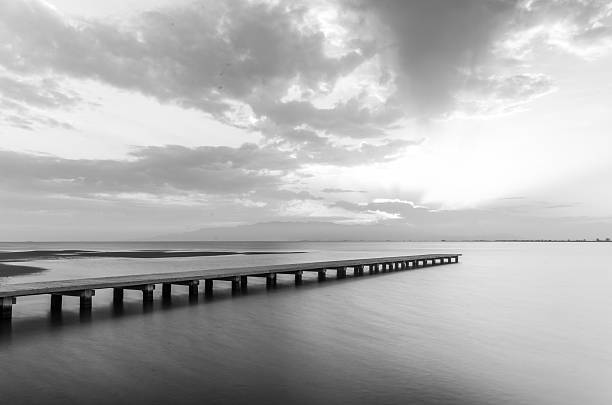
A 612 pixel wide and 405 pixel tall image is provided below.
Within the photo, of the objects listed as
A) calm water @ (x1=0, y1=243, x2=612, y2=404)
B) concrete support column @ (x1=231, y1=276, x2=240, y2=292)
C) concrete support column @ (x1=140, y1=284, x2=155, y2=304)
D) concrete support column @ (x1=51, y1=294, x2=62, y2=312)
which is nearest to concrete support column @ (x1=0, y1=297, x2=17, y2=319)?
calm water @ (x1=0, y1=243, x2=612, y2=404)

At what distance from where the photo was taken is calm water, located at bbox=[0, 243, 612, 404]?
10.2 metres

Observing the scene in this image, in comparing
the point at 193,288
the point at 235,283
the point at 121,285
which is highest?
the point at 121,285

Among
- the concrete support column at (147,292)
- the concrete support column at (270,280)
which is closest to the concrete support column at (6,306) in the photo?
the concrete support column at (147,292)

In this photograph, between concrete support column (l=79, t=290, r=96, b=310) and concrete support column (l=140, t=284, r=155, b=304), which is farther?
concrete support column (l=140, t=284, r=155, b=304)

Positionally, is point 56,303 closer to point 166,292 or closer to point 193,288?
point 166,292

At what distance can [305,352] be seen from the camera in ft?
45.4

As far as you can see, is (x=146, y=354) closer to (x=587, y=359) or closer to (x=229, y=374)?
(x=229, y=374)

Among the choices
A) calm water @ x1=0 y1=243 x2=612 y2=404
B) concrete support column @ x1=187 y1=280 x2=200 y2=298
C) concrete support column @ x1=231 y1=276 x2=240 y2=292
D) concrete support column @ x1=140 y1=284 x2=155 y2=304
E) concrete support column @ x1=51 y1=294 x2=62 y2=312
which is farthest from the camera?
concrete support column @ x1=231 y1=276 x2=240 y2=292

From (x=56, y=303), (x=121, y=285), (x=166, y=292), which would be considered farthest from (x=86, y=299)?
(x=166, y=292)

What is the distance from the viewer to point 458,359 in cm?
1338

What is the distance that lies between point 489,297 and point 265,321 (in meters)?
16.9

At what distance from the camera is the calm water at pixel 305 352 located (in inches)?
401

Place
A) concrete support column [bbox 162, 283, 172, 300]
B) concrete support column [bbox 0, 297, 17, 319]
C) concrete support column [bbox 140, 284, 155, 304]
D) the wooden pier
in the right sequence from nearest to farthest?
concrete support column [bbox 0, 297, 17, 319], the wooden pier, concrete support column [bbox 140, 284, 155, 304], concrete support column [bbox 162, 283, 172, 300]

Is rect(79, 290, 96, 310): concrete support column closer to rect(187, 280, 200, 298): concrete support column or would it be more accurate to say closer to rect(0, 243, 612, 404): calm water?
rect(0, 243, 612, 404): calm water
